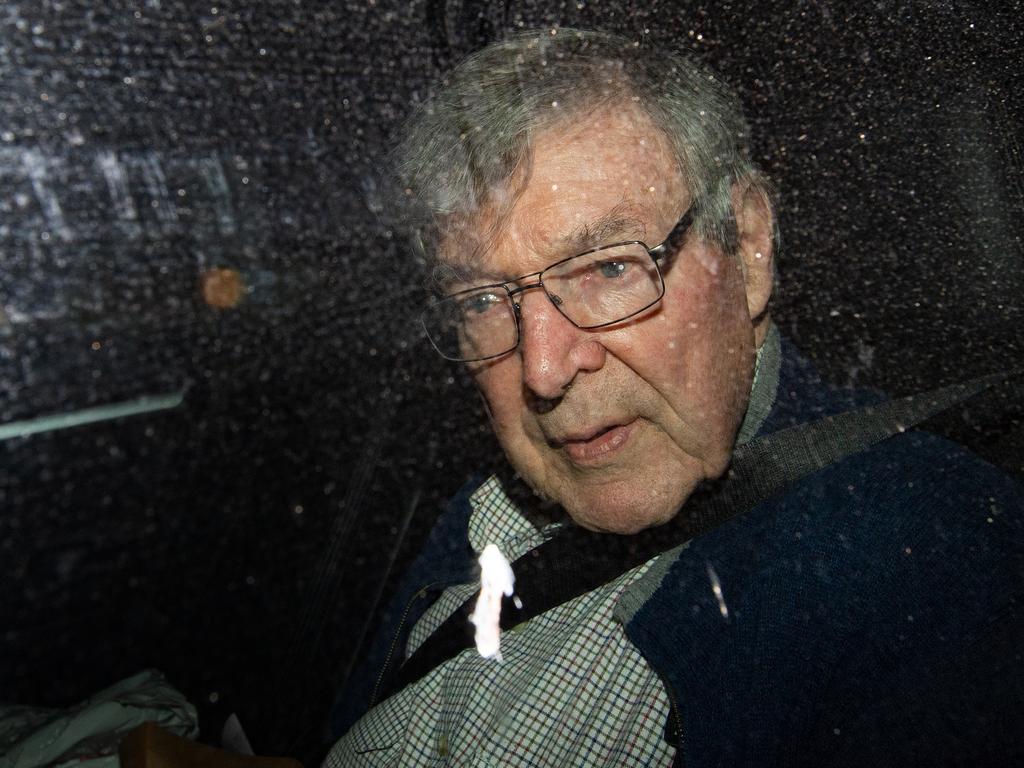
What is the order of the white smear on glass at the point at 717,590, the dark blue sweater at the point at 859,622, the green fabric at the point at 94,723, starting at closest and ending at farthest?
the dark blue sweater at the point at 859,622, the white smear on glass at the point at 717,590, the green fabric at the point at 94,723

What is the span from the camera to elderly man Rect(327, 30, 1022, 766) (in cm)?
63

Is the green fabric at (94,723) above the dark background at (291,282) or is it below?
below

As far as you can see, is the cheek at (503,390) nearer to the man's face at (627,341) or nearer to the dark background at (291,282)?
the man's face at (627,341)

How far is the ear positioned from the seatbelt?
16 centimetres

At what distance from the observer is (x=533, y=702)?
0.80m

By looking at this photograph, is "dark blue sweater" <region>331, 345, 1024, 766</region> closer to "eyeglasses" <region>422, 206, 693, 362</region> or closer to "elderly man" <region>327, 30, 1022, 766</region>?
"elderly man" <region>327, 30, 1022, 766</region>

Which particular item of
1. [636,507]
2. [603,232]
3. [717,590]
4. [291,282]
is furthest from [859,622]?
[291,282]

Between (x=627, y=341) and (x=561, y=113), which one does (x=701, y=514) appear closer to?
(x=627, y=341)

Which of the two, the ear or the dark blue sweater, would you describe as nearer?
the dark blue sweater

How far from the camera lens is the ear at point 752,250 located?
0.81 metres

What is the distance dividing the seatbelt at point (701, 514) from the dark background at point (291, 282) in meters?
0.04

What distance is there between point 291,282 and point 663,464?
662 mm

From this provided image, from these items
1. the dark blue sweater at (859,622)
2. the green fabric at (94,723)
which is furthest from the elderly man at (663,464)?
the green fabric at (94,723)

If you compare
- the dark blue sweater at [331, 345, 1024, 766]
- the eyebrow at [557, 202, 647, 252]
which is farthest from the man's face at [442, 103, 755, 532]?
the dark blue sweater at [331, 345, 1024, 766]
